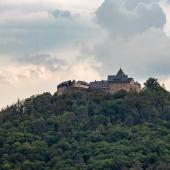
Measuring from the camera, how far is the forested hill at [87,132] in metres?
173

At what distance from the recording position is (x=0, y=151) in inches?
7092

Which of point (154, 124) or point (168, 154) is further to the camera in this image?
point (154, 124)

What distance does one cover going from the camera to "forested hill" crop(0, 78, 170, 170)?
173 metres

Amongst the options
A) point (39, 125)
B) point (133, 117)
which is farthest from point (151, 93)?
point (39, 125)

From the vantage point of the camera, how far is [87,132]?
187 meters

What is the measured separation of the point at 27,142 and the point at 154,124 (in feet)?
65.4

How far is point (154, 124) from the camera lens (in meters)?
189

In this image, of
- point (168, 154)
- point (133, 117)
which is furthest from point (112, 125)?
point (168, 154)

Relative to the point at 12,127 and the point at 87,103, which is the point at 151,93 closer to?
the point at 87,103

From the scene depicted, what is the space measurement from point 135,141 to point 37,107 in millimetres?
21430

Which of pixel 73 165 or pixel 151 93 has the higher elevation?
pixel 151 93

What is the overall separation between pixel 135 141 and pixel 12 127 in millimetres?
20251

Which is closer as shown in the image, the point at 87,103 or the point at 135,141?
the point at 135,141

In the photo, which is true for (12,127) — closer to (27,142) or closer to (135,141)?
(27,142)
